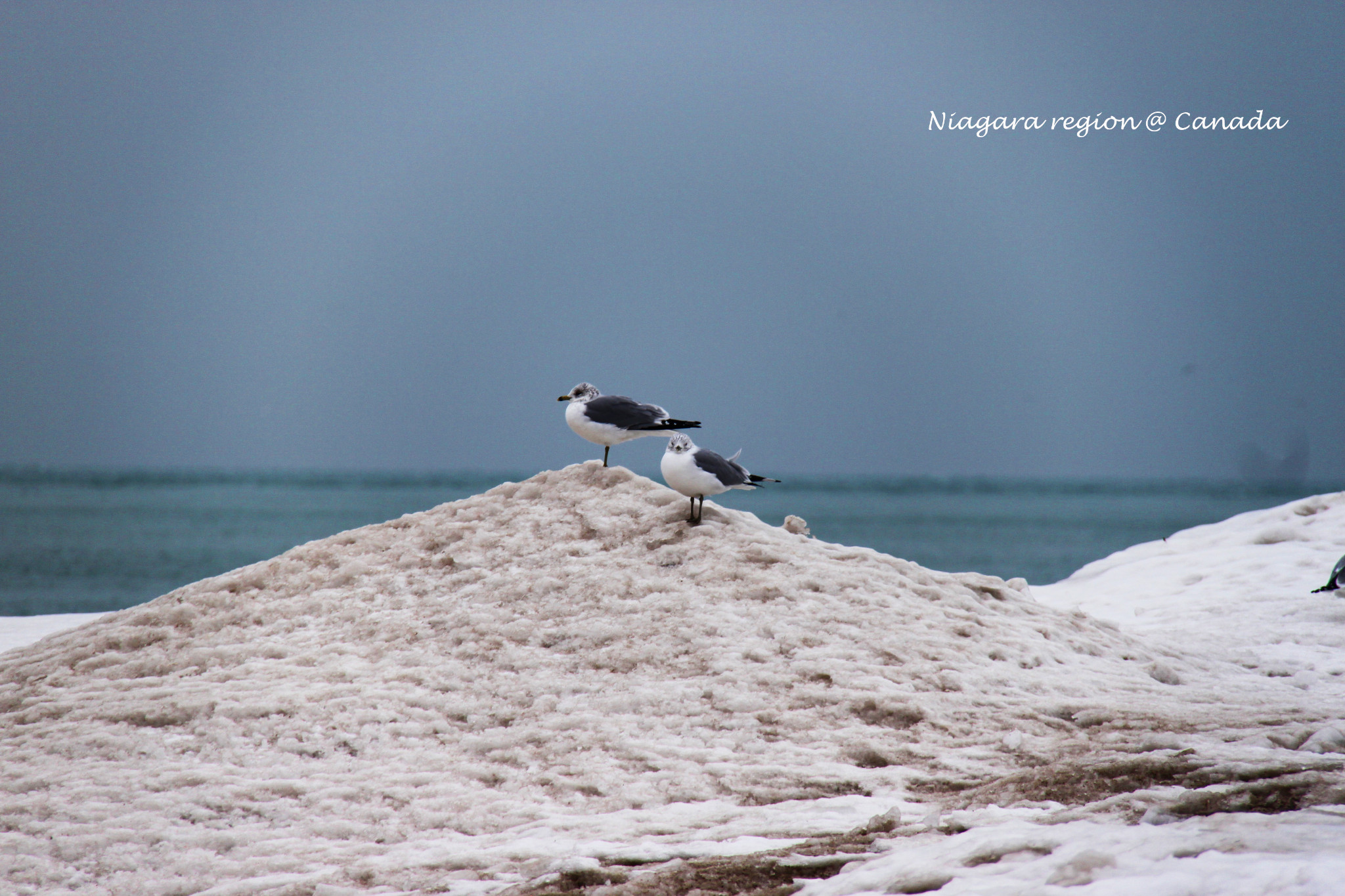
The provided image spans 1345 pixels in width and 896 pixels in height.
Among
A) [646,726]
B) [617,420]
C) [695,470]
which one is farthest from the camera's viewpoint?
[617,420]

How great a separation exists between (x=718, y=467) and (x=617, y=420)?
3.59 ft

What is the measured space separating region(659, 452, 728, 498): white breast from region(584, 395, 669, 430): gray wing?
72cm

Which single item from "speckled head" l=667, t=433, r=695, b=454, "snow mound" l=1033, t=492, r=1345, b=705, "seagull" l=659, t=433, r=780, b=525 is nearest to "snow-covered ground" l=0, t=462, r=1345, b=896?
"snow mound" l=1033, t=492, r=1345, b=705

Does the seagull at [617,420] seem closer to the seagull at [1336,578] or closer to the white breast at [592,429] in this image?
the white breast at [592,429]

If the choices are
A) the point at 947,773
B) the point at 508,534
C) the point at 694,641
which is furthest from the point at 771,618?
the point at 508,534

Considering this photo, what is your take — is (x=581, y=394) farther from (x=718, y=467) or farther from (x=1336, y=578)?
(x=1336, y=578)

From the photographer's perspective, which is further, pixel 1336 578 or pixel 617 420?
pixel 1336 578

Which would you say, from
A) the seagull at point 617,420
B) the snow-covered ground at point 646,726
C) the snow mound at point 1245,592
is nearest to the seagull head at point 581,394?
the seagull at point 617,420

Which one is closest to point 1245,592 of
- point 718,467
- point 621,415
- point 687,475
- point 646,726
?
point 718,467

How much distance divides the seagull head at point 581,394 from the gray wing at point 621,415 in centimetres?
21

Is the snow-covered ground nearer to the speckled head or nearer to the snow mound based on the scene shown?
the snow mound

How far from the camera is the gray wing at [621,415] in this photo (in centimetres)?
755

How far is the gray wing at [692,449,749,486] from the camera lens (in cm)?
688

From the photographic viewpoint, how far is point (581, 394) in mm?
7832
